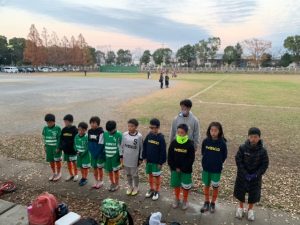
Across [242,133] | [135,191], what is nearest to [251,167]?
[135,191]

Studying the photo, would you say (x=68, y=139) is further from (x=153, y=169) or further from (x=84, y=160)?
(x=153, y=169)

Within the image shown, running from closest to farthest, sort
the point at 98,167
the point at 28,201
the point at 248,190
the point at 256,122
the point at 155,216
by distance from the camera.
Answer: the point at 155,216 < the point at 248,190 < the point at 28,201 < the point at 98,167 < the point at 256,122

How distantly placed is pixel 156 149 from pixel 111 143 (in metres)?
0.86

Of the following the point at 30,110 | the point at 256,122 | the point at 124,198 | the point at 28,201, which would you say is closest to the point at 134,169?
the point at 124,198

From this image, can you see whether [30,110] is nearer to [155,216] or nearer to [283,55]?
[155,216]

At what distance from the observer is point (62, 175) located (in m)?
6.31

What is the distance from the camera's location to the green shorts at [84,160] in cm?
570

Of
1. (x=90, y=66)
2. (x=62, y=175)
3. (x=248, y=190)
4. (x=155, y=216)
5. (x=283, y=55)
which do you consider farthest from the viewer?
(x=90, y=66)

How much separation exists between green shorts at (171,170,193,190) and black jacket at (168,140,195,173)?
0.11 m

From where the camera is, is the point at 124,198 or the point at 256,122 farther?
the point at 256,122

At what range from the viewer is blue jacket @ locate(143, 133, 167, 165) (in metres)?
5.03

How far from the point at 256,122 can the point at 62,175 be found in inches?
330

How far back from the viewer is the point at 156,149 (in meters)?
5.05

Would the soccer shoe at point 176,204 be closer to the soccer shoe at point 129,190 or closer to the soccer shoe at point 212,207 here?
the soccer shoe at point 212,207
